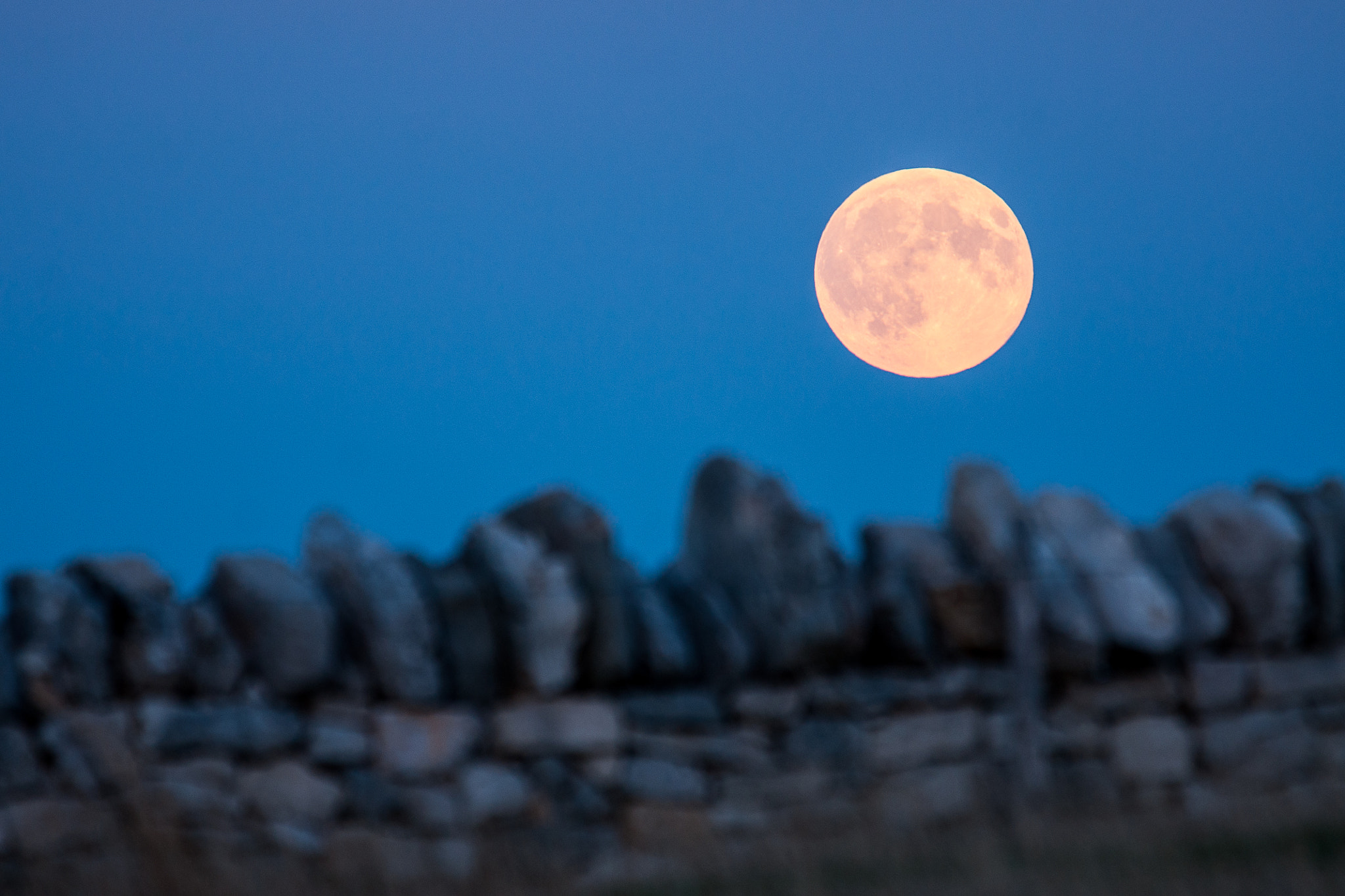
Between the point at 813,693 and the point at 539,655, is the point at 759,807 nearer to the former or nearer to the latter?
the point at 813,693

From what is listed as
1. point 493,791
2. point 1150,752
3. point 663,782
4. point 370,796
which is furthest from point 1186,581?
point 370,796

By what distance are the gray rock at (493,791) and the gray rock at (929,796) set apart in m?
1.73

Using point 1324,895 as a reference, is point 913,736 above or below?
above

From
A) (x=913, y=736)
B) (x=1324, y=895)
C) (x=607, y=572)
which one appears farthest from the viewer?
(x=913, y=736)

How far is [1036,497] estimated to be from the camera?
700 cm

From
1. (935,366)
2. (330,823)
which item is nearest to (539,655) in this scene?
(330,823)

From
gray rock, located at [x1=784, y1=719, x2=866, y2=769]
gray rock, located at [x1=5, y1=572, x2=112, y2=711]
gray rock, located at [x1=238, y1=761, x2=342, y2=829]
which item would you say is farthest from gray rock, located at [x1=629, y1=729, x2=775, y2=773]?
gray rock, located at [x1=5, y1=572, x2=112, y2=711]

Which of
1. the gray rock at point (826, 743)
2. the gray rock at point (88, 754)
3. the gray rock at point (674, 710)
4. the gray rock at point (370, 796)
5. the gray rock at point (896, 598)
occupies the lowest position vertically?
the gray rock at point (370, 796)

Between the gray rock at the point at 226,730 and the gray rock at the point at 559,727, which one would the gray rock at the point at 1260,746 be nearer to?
the gray rock at the point at 559,727

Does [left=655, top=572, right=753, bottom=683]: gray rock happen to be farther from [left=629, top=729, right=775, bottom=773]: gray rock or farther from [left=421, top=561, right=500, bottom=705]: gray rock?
[left=421, top=561, right=500, bottom=705]: gray rock

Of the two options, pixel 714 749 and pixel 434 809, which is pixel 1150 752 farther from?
pixel 434 809

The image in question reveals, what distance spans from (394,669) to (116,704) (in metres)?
1.06

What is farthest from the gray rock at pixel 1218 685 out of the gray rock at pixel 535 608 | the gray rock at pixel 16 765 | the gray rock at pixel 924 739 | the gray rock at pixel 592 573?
the gray rock at pixel 16 765

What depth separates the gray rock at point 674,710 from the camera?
5840 mm
